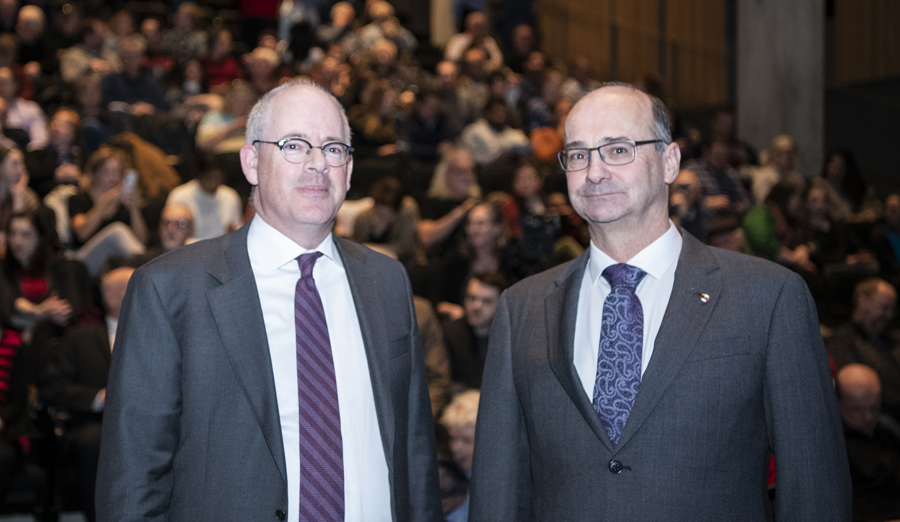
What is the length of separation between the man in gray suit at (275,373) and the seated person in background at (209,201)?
368cm

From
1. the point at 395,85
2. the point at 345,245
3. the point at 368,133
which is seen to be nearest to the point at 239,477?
the point at 345,245

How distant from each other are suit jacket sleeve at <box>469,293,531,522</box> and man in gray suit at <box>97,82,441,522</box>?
12 centimetres

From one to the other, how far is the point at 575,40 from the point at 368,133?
20.3 feet

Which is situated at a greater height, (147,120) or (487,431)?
(147,120)

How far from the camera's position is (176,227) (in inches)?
185

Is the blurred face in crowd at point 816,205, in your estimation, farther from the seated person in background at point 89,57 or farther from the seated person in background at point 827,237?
the seated person in background at point 89,57

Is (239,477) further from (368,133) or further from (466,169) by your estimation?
(368,133)

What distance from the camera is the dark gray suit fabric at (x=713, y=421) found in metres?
Result: 1.67

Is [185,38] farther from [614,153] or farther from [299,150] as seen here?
[614,153]

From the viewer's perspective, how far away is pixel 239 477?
1.70 meters

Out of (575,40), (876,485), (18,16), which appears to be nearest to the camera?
(876,485)

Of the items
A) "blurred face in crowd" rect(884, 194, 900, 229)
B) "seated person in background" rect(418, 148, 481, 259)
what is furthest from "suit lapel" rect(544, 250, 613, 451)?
"blurred face in crowd" rect(884, 194, 900, 229)

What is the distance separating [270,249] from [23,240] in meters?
3.36

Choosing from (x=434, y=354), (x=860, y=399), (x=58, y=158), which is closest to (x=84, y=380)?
(x=434, y=354)
